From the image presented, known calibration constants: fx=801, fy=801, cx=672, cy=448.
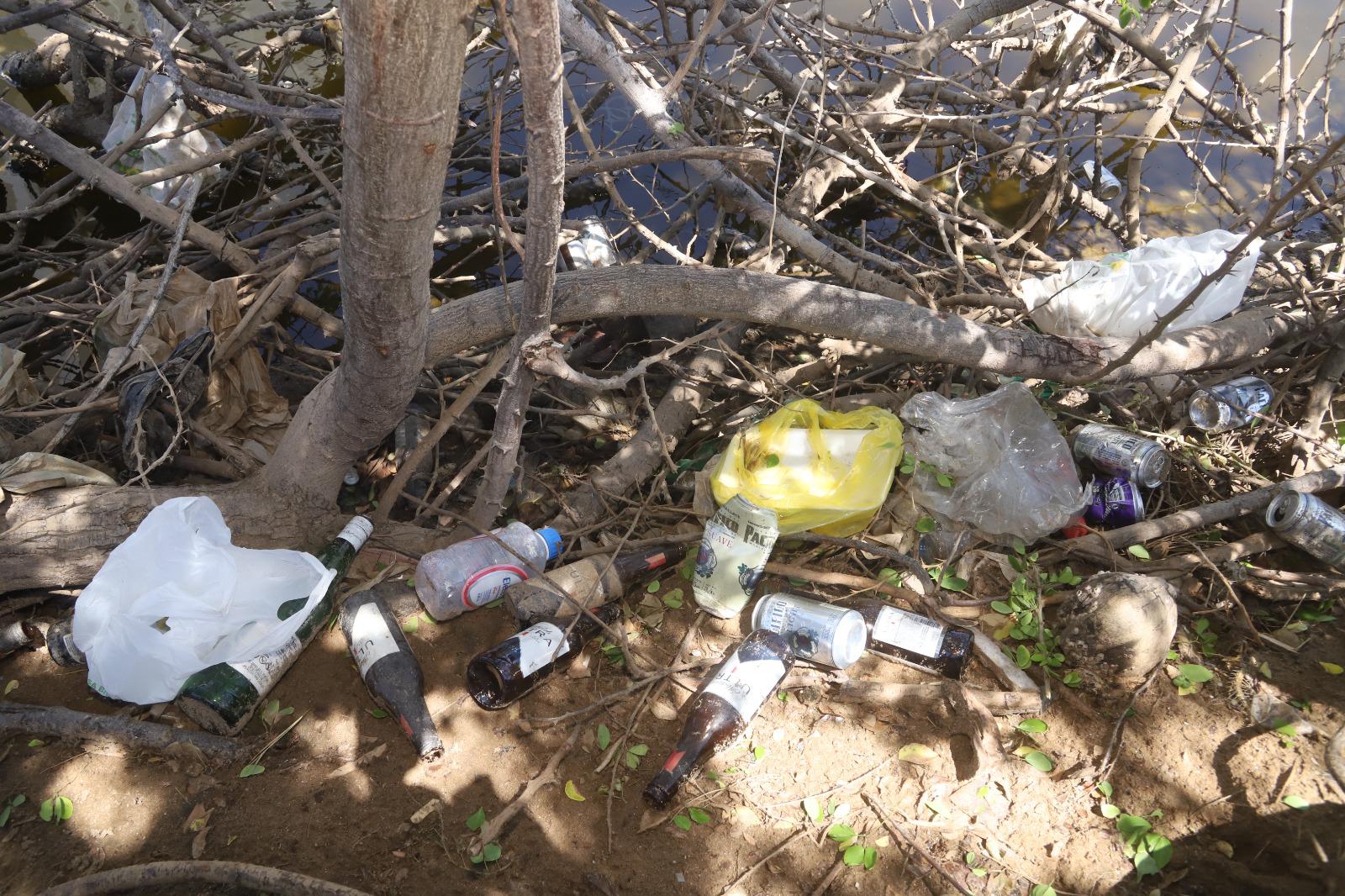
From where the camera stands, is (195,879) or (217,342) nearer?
(195,879)

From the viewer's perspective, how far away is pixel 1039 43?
13.8 feet

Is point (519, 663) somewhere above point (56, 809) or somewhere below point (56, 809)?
above

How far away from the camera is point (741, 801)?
1.87 metres

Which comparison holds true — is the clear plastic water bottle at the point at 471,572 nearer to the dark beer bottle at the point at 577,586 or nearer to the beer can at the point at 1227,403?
the dark beer bottle at the point at 577,586

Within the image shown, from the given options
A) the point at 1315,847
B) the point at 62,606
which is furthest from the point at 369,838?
the point at 1315,847

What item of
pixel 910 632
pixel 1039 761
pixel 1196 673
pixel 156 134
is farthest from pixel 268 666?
pixel 156 134

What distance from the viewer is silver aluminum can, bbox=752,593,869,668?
2.04m

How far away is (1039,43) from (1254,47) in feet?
6.33

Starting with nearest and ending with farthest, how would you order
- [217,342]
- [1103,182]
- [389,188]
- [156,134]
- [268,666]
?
[389,188] → [268,666] → [217,342] → [156,134] → [1103,182]

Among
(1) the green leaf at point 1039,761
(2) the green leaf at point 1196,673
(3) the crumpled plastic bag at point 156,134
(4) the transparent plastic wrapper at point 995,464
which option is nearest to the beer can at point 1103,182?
(4) the transparent plastic wrapper at point 995,464

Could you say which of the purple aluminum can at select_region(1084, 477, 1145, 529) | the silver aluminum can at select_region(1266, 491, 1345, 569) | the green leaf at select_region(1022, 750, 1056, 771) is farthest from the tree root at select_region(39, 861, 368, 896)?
the silver aluminum can at select_region(1266, 491, 1345, 569)

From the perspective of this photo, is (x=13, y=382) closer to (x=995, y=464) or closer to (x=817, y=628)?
(x=817, y=628)

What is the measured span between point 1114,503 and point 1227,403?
56 cm

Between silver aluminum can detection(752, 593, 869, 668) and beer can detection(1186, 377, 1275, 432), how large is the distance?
4.67ft
